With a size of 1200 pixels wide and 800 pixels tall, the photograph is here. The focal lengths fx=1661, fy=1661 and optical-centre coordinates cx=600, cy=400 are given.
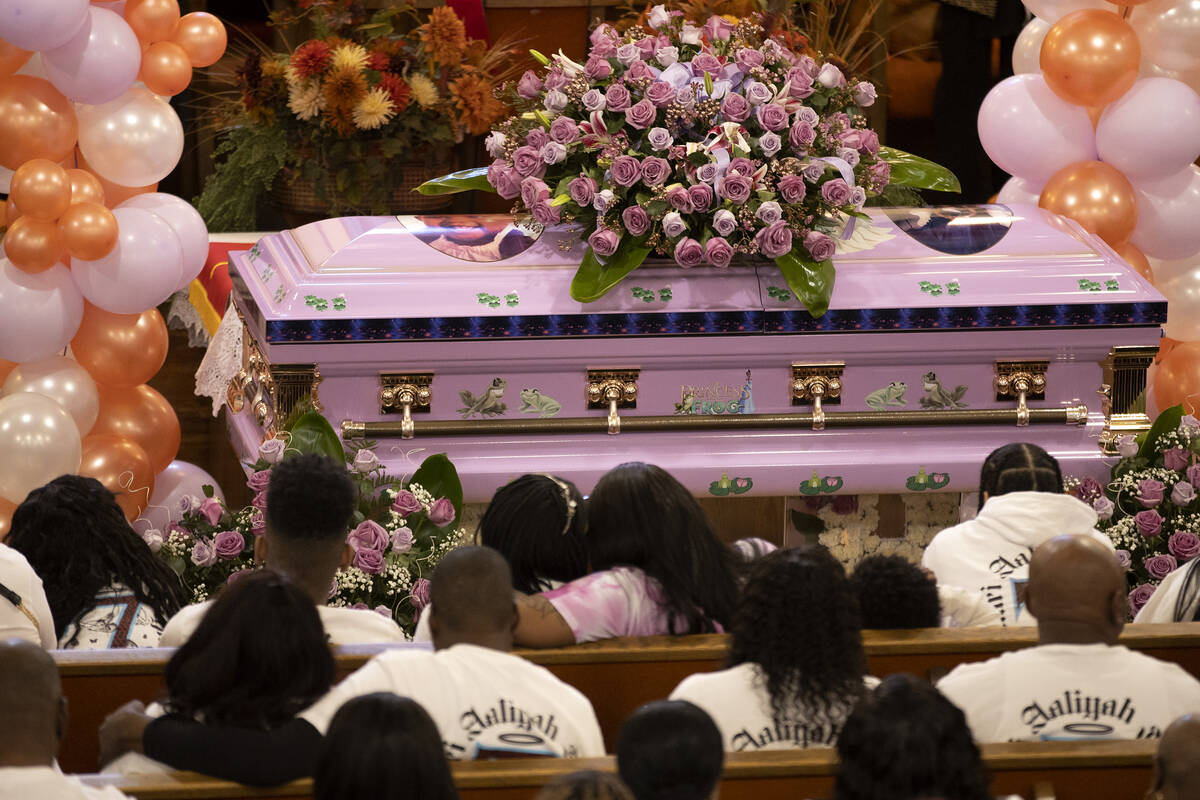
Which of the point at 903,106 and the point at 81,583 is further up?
the point at 903,106

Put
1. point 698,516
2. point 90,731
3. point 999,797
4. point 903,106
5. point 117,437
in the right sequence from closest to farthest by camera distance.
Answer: point 999,797 < point 90,731 < point 698,516 < point 117,437 < point 903,106

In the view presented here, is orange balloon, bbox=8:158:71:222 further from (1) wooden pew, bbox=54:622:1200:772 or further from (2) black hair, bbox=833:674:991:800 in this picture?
(2) black hair, bbox=833:674:991:800

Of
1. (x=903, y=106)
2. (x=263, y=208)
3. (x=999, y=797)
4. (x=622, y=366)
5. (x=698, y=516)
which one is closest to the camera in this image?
(x=999, y=797)

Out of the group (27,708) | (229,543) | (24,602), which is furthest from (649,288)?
(27,708)

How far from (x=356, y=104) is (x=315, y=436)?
2.24 meters

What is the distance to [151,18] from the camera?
4609 mm

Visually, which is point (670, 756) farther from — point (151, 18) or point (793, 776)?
point (151, 18)

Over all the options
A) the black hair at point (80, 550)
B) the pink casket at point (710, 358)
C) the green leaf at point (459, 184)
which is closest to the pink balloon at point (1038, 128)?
the pink casket at point (710, 358)

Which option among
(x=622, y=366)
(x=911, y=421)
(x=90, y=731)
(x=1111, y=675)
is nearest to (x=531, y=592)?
(x=90, y=731)

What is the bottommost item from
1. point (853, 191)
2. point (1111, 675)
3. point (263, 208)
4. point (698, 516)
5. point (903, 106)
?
point (1111, 675)

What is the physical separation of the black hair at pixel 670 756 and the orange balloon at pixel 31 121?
3.07m

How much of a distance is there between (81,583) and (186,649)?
807 mm

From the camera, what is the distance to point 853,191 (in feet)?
14.1

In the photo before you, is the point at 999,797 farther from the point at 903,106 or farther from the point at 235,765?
the point at 903,106
